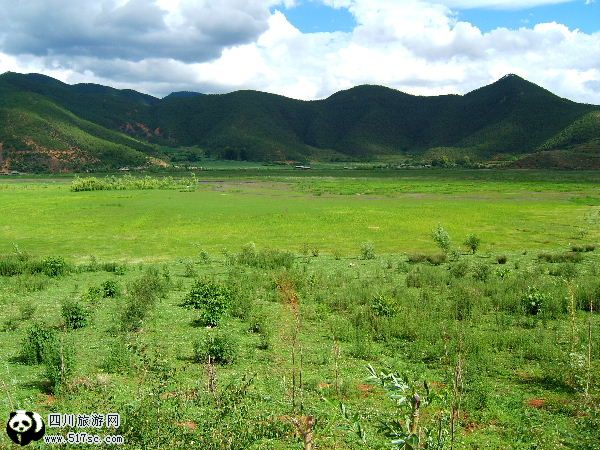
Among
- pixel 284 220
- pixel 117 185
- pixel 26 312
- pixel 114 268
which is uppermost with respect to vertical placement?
pixel 117 185

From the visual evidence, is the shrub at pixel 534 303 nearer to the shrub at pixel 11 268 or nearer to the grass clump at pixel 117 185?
the shrub at pixel 11 268

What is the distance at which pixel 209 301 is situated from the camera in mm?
18297

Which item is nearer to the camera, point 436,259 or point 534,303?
point 534,303

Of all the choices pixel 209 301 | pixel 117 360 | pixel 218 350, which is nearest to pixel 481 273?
pixel 209 301

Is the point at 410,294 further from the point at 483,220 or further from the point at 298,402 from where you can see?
the point at 483,220

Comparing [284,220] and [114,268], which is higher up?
[284,220]

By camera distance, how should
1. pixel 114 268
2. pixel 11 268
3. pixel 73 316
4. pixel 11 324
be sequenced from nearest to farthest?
pixel 73 316
pixel 11 324
pixel 11 268
pixel 114 268

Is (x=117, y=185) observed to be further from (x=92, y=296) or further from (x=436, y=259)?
(x=92, y=296)

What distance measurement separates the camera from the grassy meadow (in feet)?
32.4

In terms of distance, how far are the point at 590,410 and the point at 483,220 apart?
47774 mm

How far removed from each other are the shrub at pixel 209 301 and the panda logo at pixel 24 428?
8.29 m

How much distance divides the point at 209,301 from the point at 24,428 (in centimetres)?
922

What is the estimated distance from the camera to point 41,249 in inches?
1572

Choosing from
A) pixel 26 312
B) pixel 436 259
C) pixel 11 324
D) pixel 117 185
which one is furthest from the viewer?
pixel 117 185
